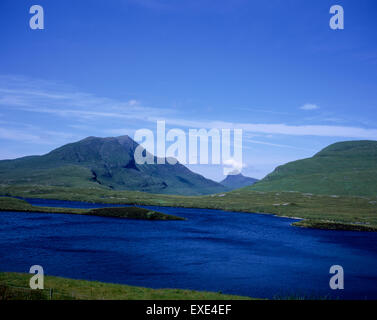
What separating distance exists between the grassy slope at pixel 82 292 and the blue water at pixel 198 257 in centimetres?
785

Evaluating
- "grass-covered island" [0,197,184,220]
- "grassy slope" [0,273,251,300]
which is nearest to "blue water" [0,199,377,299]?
"grassy slope" [0,273,251,300]

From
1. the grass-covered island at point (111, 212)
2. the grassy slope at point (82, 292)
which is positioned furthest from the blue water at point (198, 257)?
the grass-covered island at point (111, 212)

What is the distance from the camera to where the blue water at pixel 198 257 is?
5638cm

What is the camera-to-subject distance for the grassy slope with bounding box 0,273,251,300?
37312 millimetres

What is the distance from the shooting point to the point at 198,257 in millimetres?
77688

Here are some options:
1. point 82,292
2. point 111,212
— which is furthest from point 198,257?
point 111,212

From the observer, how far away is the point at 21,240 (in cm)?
8575

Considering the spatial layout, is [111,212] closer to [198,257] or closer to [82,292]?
[198,257]

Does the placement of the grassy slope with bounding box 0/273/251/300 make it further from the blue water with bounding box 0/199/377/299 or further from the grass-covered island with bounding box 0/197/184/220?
the grass-covered island with bounding box 0/197/184/220

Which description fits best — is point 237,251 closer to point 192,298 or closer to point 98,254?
point 98,254

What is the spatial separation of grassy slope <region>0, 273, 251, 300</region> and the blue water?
7.85 m

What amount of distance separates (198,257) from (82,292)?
1553 inches

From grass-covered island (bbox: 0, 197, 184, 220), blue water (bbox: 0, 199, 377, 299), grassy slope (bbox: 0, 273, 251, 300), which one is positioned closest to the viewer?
grassy slope (bbox: 0, 273, 251, 300)
